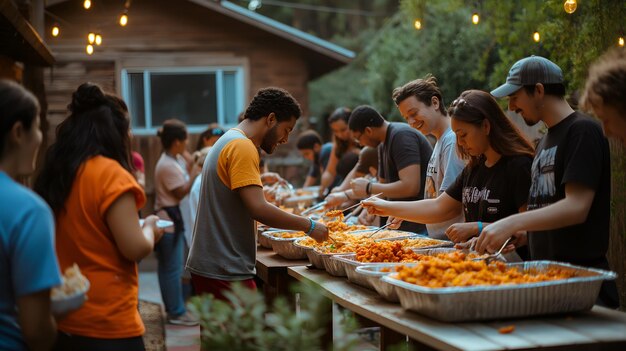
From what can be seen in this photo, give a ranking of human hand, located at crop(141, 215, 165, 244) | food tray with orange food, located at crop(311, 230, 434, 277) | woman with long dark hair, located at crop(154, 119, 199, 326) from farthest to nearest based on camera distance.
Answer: woman with long dark hair, located at crop(154, 119, 199, 326) → food tray with orange food, located at crop(311, 230, 434, 277) → human hand, located at crop(141, 215, 165, 244)

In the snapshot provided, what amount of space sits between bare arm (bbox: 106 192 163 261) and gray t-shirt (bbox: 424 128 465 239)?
2.54 meters

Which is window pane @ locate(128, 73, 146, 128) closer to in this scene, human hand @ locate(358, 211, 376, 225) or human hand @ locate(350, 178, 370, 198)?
human hand @ locate(358, 211, 376, 225)

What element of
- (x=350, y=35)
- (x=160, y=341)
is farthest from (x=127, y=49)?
(x=350, y=35)

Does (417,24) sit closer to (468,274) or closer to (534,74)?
(534,74)

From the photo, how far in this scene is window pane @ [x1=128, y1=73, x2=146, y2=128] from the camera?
46.9ft

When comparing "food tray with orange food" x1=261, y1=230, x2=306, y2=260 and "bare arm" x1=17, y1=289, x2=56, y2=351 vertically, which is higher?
"bare arm" x1=17, y1=289, x2=56, y2=351

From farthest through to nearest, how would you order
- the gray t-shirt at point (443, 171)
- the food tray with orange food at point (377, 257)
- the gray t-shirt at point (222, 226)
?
1. the gray t-shirt at point (443, 171)
2. the gray t-shirt at point (222, 226)
3. the food tray with orange food at point (377, 257)

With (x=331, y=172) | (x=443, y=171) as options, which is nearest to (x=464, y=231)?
(x=443, y=171)

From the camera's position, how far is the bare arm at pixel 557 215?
136 inches

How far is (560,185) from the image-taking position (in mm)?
3688

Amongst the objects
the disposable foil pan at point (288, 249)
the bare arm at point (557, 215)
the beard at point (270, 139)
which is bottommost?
the disposable foil pan at point (288, 249)

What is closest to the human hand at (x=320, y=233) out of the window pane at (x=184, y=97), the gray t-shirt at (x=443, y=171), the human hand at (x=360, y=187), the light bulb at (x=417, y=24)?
the gray t-shirt at (x=443, y=171)

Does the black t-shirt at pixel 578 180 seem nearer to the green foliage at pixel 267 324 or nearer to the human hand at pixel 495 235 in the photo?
the human hand at pixel 495 235

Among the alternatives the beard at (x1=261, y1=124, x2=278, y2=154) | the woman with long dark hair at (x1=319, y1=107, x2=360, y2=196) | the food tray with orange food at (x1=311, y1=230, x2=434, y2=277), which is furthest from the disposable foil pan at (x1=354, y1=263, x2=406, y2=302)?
the woman with long dark hair at (x1=319, y1=107, x2=360, y2=196)
